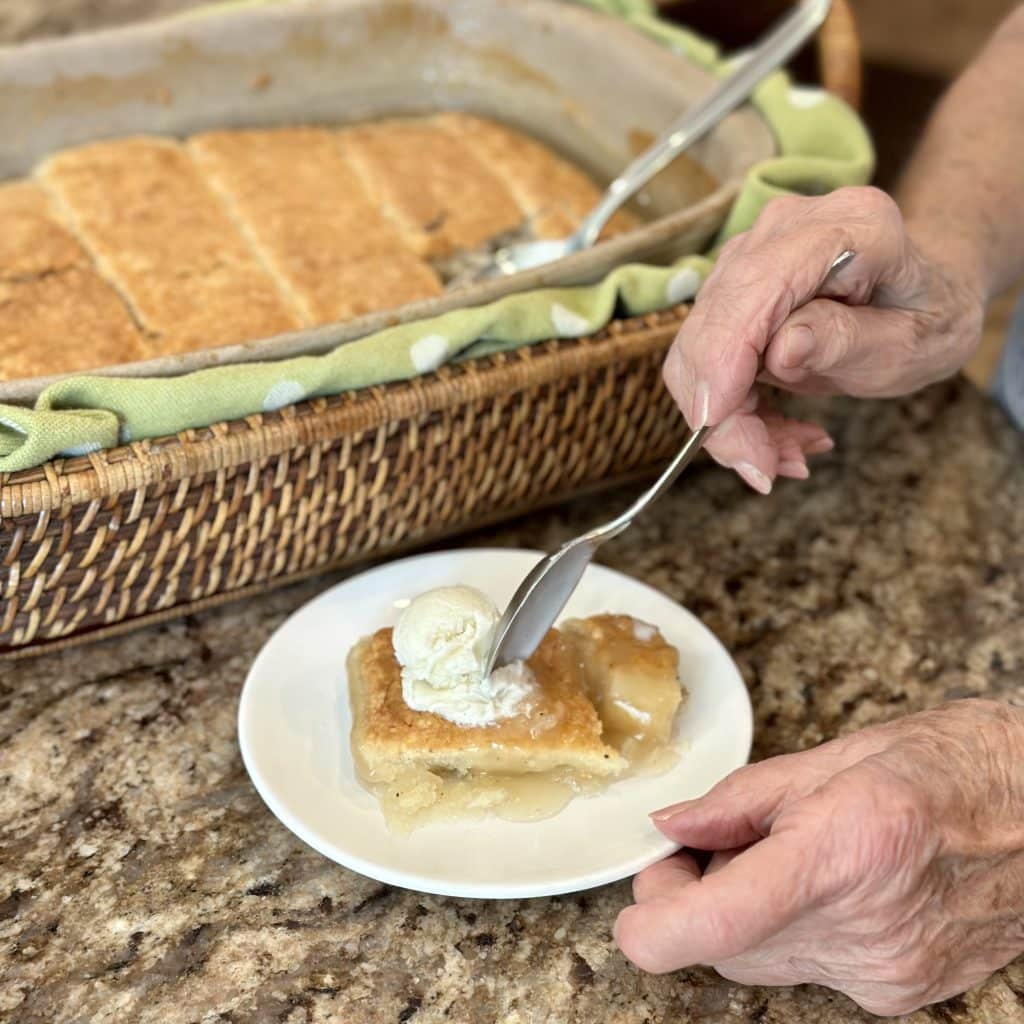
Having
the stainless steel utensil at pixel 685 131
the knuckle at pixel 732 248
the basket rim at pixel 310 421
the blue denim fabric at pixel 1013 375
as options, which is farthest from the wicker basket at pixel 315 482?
the blue denim fabric at pixel 1013 375

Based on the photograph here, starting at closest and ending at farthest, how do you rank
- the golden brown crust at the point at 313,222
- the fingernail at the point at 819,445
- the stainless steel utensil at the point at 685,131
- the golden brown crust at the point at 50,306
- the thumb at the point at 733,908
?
the thumb at the point at 733,908
the fingernail at the point at 819,445
the golden brown crust at the point at 50,306
the golden brown crust at the point at 313,222
the stainless steel utensil at the point at 685,131

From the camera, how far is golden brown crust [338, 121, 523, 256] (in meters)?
1.70

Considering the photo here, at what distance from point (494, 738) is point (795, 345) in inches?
16.3

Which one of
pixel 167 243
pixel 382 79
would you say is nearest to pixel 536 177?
pixel 382 79

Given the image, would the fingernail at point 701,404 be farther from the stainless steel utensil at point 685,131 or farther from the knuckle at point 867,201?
A: the stainless steel utensil at point 685,131

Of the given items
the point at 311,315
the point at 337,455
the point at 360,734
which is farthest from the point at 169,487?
the point at 311,315

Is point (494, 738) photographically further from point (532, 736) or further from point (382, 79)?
point (382, 79)

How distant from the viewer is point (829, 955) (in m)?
0.92

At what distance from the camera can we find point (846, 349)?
110 centimetres

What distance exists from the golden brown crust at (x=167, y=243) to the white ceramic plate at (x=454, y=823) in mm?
405

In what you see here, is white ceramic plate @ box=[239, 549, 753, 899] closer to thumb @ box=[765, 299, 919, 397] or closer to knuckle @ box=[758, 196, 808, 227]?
thumb @ box=[765, 299, 919, 397]

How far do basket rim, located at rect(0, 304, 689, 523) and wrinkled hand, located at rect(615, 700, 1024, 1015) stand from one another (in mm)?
458

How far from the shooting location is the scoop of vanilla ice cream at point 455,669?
105 centimetres

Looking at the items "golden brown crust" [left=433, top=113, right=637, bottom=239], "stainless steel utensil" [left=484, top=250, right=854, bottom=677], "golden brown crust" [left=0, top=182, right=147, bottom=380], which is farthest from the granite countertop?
"golden brown crust" [left=433, top=113, right=637, bottom=239]
